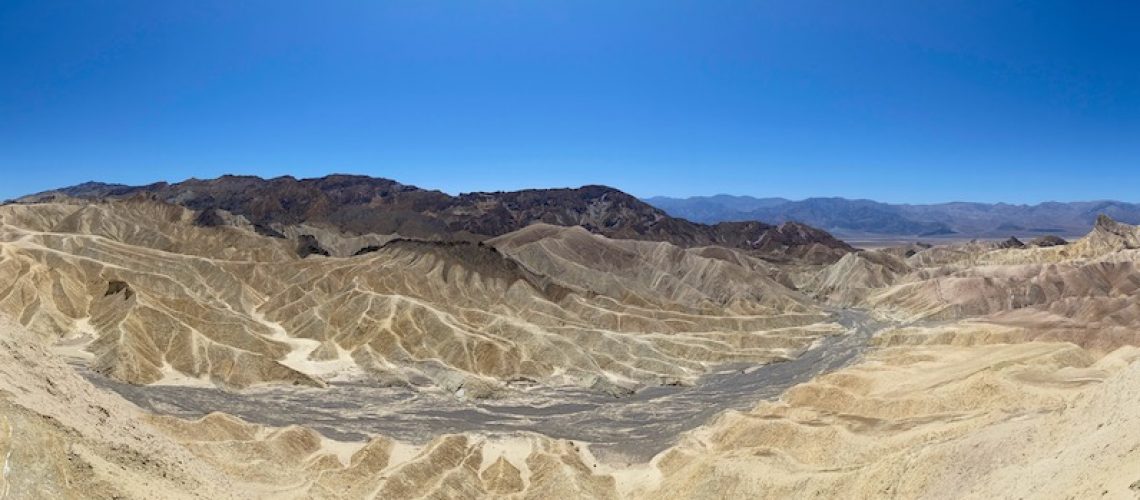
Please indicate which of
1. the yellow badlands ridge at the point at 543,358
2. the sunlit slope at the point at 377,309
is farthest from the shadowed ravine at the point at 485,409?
the sunlit slope at the point at 377,309

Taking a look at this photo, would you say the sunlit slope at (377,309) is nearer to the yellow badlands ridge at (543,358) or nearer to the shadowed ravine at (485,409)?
the yellow badlands ridge at (543,358)

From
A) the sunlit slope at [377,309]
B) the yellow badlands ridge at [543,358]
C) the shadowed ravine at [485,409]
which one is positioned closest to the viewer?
the yellow badlands ridge at [543,358]

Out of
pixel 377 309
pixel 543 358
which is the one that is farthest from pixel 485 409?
pixel 377 309

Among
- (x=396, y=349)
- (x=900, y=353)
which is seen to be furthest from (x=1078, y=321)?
(x=396, y=349)

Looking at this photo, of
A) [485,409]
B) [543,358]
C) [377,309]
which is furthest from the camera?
[377,309]

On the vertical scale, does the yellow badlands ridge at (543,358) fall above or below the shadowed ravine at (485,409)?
above

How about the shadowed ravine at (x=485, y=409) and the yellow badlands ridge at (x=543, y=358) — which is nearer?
the yellow badlands ridge at (x=543, y=358)

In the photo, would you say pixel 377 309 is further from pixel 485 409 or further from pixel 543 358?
pixel 485 409
